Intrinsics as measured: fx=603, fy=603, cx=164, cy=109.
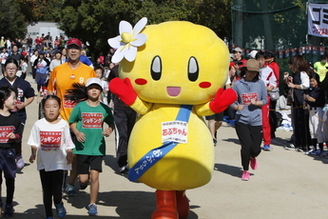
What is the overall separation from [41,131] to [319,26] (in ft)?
31.3

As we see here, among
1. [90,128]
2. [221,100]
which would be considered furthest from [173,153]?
[90,128]

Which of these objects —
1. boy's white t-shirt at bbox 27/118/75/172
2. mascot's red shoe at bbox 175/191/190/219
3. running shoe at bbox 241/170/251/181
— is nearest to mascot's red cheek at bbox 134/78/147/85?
boy's white t-shirt at bbox 27/118/75/172

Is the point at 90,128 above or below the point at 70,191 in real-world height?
above

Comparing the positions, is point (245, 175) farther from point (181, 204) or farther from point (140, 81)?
point (140, 81)

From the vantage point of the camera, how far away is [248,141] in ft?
29.9

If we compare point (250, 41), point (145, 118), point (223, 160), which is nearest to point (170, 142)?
point (145, 118)

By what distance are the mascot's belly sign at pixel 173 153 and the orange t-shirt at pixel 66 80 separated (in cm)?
207

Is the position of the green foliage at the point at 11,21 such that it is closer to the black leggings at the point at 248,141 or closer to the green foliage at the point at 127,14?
the green foliage at the point at 127,14

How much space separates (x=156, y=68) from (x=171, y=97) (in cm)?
34

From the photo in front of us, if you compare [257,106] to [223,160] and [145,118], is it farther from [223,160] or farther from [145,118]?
[145,118]

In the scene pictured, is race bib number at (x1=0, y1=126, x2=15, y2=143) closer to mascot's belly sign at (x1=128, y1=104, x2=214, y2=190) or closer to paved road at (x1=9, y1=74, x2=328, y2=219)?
paved road at (x1=9, y1=74, x2=328, y2=219)

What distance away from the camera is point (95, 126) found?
740 centimetres

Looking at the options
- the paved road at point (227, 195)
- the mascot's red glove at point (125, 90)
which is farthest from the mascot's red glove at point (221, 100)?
the paved road at point (227, 195)

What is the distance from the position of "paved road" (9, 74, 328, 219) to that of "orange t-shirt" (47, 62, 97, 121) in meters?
1.17
